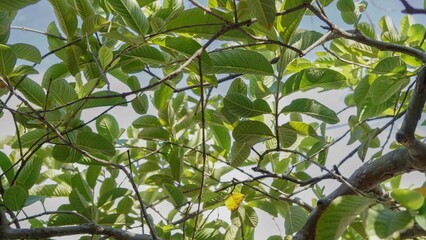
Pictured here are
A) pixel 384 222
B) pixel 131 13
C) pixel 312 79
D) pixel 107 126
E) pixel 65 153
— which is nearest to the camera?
pixel 384 222

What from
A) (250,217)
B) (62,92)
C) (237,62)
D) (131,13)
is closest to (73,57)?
(62,92)

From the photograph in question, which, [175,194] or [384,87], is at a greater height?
[384,87]

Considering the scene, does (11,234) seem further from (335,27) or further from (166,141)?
(335,27)

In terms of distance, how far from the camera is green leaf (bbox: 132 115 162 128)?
1.22 m

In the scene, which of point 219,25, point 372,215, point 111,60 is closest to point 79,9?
point 111,60

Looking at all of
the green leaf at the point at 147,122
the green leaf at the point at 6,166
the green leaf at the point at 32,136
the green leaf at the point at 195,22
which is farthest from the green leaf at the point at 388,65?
the green leaf at the point at 6,166

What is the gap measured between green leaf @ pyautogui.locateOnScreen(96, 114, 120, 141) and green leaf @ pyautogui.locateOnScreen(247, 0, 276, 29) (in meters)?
0.71

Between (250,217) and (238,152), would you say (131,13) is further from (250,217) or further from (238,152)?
(250,217)

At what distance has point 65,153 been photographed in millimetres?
1085

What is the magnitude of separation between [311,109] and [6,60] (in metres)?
0.49

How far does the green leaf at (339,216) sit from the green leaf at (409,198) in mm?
25

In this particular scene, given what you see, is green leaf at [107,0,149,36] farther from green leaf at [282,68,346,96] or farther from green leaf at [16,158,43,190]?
green leaf at [16,158,43,190]

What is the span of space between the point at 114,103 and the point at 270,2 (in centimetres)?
42

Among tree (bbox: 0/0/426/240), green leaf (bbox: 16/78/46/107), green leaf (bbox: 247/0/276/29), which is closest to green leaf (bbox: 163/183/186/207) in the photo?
tree (bbox: 0/0/426/240)
